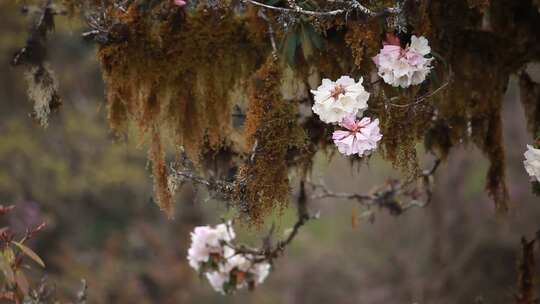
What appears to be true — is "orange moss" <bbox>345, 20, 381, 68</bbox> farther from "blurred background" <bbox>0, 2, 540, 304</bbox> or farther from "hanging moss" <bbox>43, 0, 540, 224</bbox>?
"blurred background" <bbox>0, 2, 540, 304</bbox>

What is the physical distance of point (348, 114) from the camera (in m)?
1.53

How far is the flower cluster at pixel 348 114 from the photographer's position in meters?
1.52

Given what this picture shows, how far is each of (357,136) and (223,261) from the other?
1.04m

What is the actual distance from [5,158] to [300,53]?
6.03m

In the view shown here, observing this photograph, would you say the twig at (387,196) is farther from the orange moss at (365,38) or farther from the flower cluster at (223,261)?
the orange moss at (365,38)

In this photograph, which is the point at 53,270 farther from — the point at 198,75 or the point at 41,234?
the point at 198,75

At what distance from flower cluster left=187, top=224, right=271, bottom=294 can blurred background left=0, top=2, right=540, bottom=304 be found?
3.91 m

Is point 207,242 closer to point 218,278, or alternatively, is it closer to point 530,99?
point 218,278

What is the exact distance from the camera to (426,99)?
1.73 metres

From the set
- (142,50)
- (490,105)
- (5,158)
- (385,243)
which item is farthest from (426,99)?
(5,158)

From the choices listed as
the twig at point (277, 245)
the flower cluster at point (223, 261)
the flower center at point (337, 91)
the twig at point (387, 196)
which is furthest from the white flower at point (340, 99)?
the twig at point (387, 196)

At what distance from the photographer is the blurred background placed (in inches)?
260

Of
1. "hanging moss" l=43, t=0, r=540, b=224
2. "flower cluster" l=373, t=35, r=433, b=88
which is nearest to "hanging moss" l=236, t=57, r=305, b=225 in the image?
"hanging moss" l=43, t=0, r=540, b=224

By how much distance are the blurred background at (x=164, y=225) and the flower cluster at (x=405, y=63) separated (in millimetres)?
4911
